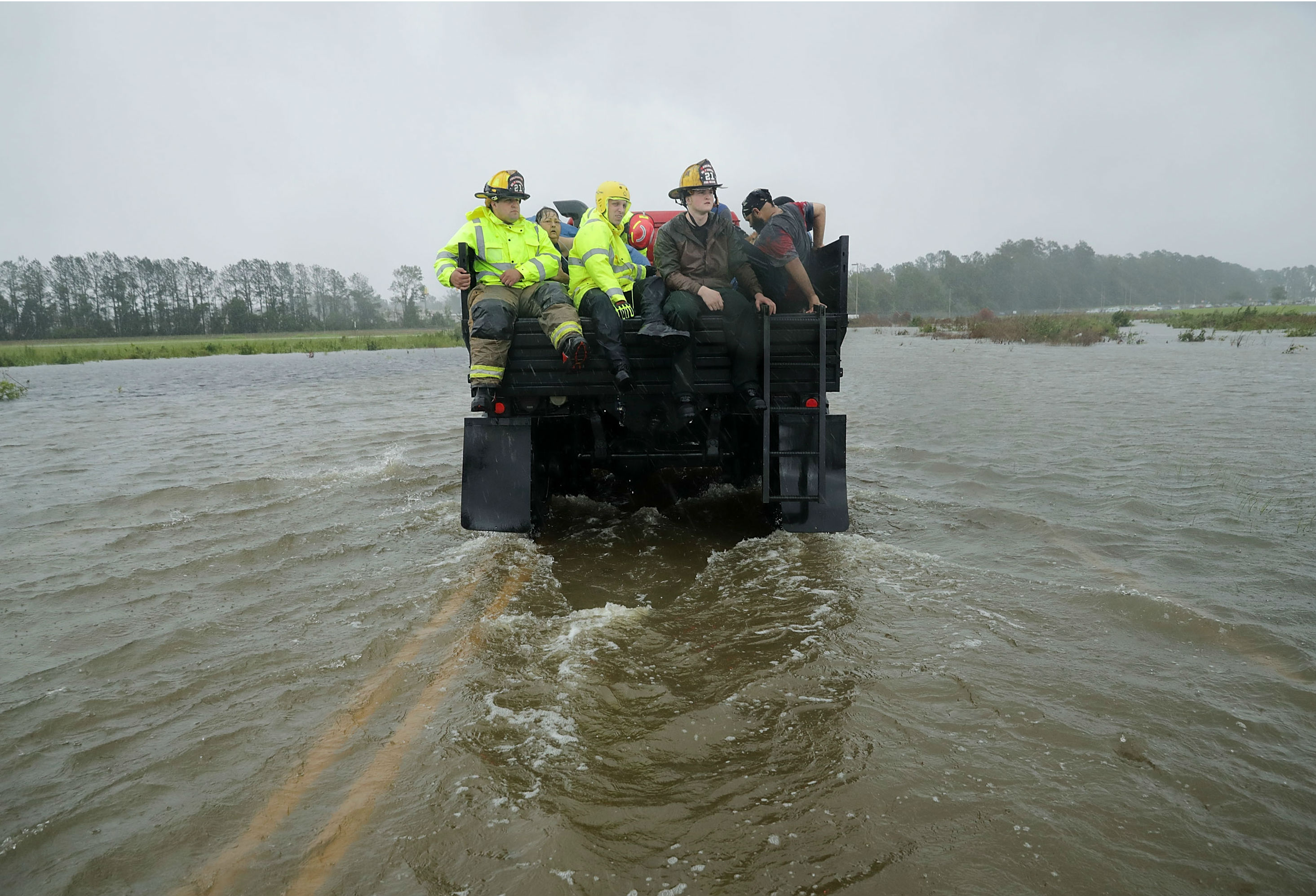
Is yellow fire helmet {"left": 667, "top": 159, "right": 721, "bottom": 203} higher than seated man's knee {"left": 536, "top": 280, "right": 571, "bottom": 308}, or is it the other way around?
yellow fire helmet {"left": 667, "top": 159, "right": 721, "bottom": 203}

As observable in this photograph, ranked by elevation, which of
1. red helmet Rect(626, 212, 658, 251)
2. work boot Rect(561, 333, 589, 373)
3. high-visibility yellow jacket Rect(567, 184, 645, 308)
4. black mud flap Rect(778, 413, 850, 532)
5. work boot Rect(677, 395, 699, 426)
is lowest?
black mud flap Rect(778, 413, 850, 532)

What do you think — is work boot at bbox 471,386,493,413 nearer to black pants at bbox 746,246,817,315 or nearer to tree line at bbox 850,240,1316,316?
black pants at bbox 746,246,817,315

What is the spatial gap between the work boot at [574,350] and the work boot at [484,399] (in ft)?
2.37

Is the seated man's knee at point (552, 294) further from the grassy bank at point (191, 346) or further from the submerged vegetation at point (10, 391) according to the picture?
the grassy bank at point (191, 346)

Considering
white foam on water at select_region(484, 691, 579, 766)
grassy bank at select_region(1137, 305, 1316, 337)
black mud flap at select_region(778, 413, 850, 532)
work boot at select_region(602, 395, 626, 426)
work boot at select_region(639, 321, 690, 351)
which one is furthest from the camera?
grassy bank at select_region(1137, 305, 1316, 337)

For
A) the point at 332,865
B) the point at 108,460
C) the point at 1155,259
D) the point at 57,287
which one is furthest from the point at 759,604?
the point at 1155,259

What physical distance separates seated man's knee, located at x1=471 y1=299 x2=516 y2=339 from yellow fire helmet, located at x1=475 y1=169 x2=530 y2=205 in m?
0.93

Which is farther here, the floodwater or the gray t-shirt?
the gray t-shirt

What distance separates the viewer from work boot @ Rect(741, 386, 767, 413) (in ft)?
17.6

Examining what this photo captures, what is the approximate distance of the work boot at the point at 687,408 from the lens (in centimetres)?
548

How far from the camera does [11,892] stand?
91.2 inches

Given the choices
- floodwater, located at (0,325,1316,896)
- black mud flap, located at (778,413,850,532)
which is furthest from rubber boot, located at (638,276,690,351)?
floodwater, located at (0,325,1316,896)

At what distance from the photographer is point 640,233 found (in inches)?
257

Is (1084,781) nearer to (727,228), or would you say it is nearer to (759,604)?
(759,604)
